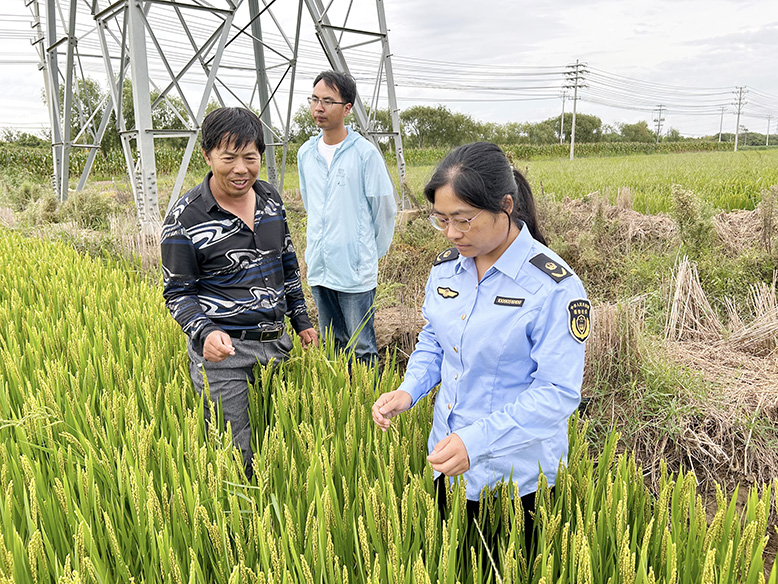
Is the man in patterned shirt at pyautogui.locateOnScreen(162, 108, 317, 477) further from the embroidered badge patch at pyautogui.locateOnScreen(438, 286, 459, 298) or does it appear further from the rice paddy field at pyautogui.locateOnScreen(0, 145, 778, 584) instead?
the embroidered badge patch at pyautogui.locateOnScreen(438, 286, 459, 298)

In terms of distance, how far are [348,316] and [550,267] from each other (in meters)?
1.88

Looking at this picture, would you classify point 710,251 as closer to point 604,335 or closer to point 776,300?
point 776,300

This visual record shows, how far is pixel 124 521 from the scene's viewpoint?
138 cm

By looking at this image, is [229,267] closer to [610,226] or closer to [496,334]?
[496,334]

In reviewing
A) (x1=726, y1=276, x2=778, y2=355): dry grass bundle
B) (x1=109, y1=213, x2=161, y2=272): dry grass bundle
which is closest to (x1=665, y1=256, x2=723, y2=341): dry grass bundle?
(x1=726, y1=276, x2=778, y2=355): dry grass bundle

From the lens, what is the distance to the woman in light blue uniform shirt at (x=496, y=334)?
1197 mm

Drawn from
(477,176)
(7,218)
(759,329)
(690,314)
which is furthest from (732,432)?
(7,218)

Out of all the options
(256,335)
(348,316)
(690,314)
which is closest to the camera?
(256,335)

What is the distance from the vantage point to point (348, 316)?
120 inches

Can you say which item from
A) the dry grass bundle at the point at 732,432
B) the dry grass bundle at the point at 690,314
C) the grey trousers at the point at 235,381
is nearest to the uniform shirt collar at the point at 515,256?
the grey trousers at the point at 235,381

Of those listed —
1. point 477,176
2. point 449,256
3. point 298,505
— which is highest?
point 477,176

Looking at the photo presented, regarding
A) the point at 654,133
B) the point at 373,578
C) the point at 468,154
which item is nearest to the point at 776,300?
the point at 468,154

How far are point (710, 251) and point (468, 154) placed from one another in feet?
11.7

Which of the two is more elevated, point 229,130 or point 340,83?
point 340,83
